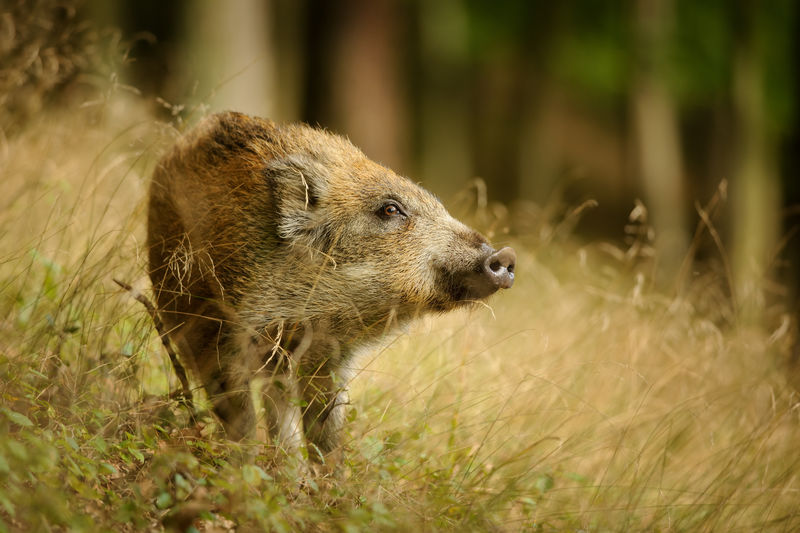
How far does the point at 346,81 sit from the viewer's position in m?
10.3

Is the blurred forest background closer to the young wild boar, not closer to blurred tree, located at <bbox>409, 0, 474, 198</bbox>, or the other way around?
blurred tree, located at <bbox>409, 0, 474, 198</bbox>

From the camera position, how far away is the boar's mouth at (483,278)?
3.74m

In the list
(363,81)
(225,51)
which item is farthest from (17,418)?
(363,81)

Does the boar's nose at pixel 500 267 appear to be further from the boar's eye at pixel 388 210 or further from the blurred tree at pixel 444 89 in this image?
the blurred tree at pixel 444 89

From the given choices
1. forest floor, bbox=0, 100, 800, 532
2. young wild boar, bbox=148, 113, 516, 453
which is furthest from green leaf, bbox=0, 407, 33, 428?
young wild boar, bbox=148, 113, 516, 453

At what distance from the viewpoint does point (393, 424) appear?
12.8ft

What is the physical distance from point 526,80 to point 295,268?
13.6 meters

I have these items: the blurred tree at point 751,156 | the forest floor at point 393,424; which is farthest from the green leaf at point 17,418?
the blurred tree at point 751,156

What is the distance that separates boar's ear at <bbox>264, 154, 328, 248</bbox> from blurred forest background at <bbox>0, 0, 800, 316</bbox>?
770 mm

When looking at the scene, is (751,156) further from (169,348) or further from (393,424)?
(169,348)

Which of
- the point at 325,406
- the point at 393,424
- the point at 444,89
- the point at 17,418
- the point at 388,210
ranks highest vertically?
the point at 388,210

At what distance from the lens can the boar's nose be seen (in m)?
3.72

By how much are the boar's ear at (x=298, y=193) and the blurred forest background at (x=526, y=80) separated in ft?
2.53

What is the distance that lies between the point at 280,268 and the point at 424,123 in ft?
48.4
